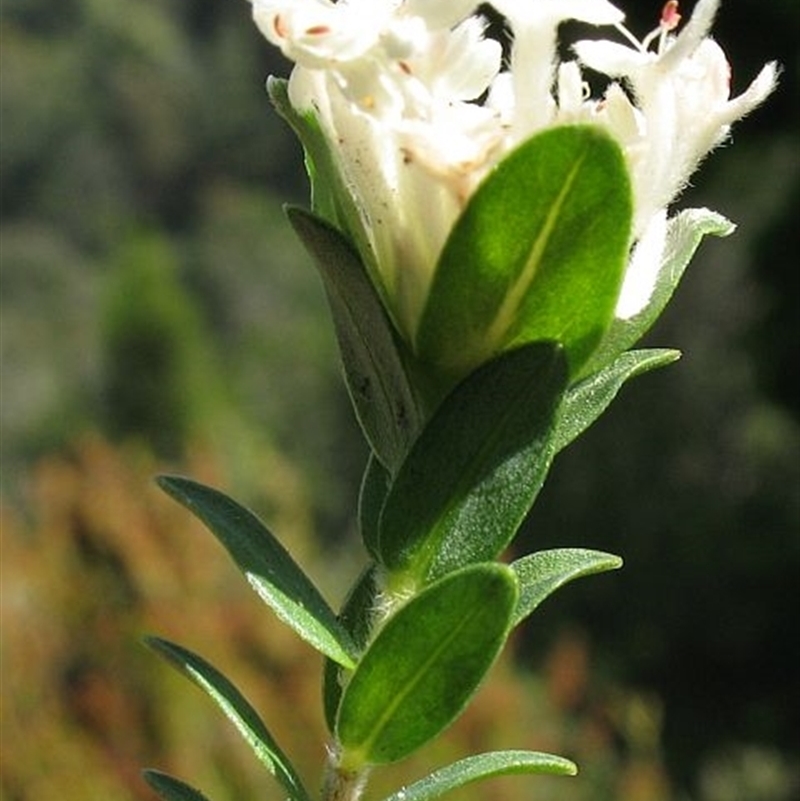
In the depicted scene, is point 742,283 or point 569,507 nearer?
point 569,507

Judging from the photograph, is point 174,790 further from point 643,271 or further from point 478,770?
point 643,271

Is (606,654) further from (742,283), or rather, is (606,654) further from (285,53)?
(285,53)

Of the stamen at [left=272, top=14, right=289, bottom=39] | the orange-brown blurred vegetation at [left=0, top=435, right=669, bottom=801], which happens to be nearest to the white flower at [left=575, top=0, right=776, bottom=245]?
the stamen at [left=272, top=14, right=289, bottom=39]

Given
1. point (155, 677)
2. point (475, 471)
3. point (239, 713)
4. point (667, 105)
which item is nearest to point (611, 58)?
point (667, 105)

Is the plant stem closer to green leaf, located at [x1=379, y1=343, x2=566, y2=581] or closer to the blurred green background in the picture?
green leaf, located at [x1=379, y1=343, x2=566, y2=581]

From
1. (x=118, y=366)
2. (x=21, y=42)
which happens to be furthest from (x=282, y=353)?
(x=21, y=42)

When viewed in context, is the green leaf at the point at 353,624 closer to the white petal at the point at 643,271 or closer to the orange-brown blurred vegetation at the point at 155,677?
the white petal at the point at 643,271
